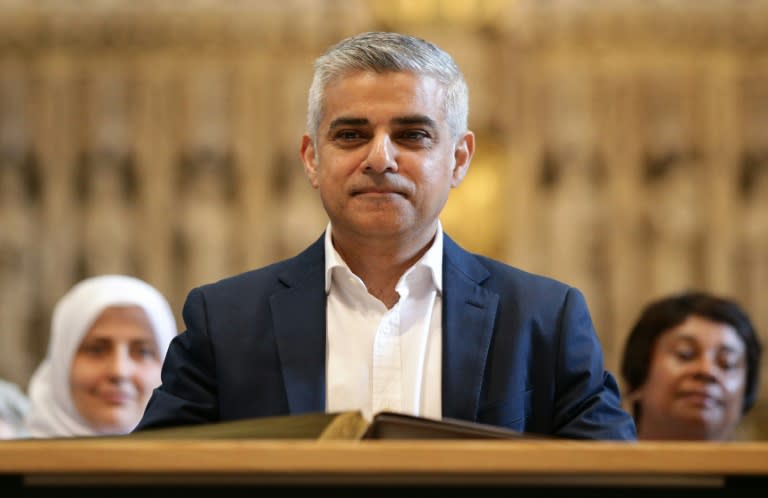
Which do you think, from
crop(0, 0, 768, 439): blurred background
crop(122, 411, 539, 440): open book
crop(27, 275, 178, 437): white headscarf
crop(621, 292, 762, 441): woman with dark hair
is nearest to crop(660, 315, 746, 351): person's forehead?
crop(621, 292, 762, 441): woman with dark hair

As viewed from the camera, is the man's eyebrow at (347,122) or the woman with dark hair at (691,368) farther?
the woman with dark hair at (691,368)

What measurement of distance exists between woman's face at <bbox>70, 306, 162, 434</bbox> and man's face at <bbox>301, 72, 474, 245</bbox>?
1.83 m

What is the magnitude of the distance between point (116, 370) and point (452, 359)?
197 cm

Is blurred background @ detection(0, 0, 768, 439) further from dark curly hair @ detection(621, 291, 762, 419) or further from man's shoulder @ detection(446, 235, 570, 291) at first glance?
man's shoulder @ detection(446, 235, 570, 291)

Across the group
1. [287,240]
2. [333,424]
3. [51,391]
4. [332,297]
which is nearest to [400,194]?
[332,297]

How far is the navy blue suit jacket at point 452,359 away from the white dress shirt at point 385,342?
45 millimetres

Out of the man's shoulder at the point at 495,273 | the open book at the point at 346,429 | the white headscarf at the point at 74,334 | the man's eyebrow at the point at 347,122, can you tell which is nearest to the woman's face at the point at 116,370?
the white headscarf at the point at 74,334

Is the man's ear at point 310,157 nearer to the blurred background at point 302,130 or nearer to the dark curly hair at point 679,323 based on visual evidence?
the dark curly hair at point 679,323

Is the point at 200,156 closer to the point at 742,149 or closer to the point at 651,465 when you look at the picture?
the point at 742,149

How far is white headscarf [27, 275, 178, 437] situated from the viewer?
4121 millimetres

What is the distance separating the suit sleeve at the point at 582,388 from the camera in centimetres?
214

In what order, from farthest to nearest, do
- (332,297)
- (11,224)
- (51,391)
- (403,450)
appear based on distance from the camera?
(11,224) → (51,391) → (332,297) → (403,450)

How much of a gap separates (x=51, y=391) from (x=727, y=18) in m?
3.76

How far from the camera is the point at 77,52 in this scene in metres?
6.32
